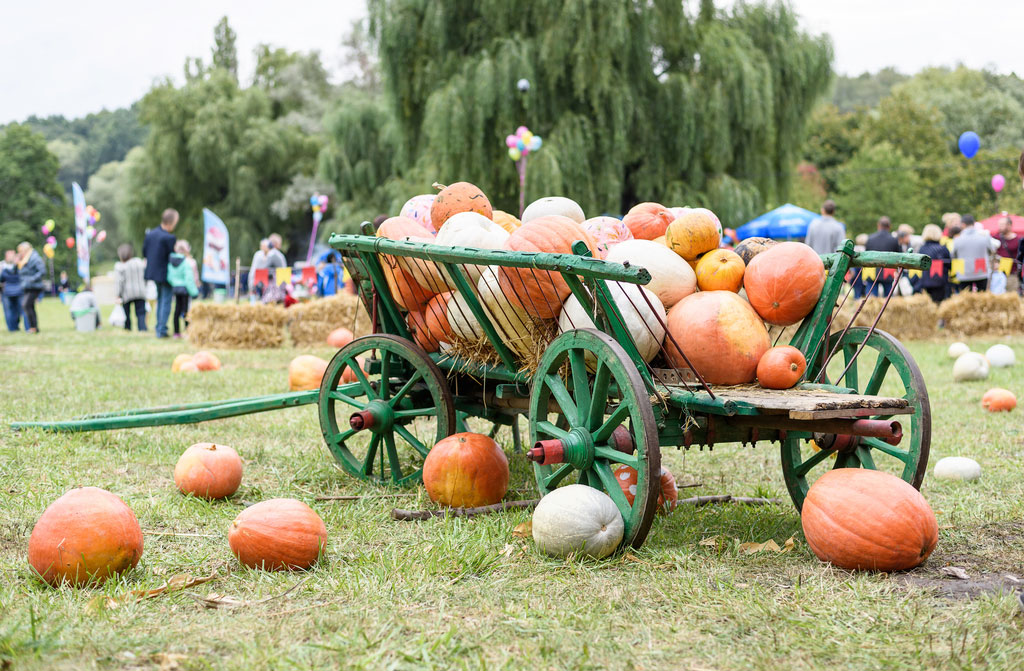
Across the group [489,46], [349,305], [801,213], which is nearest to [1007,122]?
[801,213]

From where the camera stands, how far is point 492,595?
273 centimetres

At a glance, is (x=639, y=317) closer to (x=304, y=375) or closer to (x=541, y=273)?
(x=541, y=273)

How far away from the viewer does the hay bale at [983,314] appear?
42.4 ft

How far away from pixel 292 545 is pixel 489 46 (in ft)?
54.6

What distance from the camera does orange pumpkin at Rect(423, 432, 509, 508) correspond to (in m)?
3.82

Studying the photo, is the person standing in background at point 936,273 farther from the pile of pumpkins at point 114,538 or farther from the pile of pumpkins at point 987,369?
the pile of pumpkins at point 114,538

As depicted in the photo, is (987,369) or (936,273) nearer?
(987,369)

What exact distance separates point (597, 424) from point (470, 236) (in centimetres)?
110

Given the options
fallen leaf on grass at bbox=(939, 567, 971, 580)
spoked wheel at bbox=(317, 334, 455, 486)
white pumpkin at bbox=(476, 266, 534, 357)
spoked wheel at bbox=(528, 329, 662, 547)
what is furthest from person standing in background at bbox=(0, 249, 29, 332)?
fallen leaf on grass at bbox=(939, 567, 971, 580)

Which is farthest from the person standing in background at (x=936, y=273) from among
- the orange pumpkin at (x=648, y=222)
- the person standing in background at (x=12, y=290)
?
the person standing in background at (x=12, y=290)

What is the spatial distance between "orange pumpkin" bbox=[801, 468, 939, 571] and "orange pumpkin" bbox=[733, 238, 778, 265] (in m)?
1.09

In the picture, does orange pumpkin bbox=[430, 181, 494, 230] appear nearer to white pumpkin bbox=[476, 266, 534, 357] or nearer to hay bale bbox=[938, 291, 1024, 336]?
white pumpkin bbox=[476, 266, 534, 357]

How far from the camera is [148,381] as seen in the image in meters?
8.01

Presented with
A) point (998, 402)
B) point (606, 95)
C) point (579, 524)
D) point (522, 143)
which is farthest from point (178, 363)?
point (606, 95)
